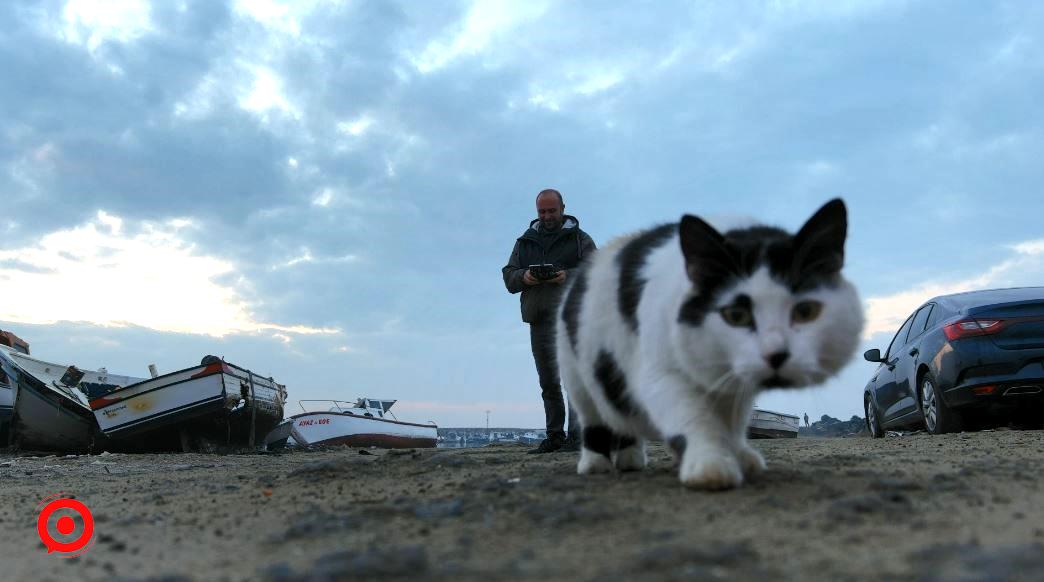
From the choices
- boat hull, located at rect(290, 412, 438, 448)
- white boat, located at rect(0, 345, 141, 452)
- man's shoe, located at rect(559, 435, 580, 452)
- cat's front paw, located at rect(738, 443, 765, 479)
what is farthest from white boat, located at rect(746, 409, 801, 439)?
cat's front paw, located at rect(738, 443, 765, 479)

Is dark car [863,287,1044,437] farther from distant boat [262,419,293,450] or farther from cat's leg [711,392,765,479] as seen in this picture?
distant boat [262,419,293,450]

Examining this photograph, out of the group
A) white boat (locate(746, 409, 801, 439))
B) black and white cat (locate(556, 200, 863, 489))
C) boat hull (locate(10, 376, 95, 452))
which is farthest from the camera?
white boat (locate(746, 409, 801, 439))

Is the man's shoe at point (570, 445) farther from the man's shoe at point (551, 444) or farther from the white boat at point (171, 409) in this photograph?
the white boat at point (171, 409)

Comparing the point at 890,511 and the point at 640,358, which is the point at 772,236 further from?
the point at 890,511

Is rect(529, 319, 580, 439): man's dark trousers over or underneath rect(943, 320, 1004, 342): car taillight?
underneath

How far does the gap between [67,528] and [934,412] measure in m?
7.66

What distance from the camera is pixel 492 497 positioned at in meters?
3.10

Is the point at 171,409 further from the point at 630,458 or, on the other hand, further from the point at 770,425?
the point at 770,425

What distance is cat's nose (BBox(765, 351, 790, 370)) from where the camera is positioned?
2.49 m

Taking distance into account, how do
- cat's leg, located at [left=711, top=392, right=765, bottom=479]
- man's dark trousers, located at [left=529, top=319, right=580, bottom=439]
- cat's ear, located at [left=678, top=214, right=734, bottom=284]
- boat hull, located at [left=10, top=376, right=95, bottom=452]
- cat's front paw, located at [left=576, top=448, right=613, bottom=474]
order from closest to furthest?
cat's ear, located at [left=678, top=214, right=734, bottom=284]
cat's leg, located at [left=711, top=392, right=765, bottom=479]
cat's front paw, located at [left=576, top=448, right=613, bottom=474]
man's dark trousers, located at [left=529, top=319, right=580, bottom=439]
boat hull, located at [left=10, top=376, right=95, bottom=452]

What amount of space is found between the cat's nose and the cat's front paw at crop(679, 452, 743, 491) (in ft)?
1.87

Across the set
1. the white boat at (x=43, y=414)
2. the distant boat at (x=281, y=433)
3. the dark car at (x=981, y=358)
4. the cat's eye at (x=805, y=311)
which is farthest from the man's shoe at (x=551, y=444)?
the distant boat at (x=281, y=433)

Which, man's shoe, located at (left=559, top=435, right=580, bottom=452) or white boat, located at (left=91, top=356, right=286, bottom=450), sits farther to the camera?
white boat, located at (left=91, top=356, right=286, bottom=450)

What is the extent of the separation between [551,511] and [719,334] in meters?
0.87
